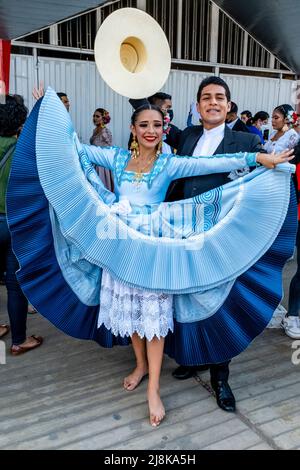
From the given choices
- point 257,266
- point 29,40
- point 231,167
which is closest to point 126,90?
point 231,167

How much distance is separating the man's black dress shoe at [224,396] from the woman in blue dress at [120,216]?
1.05 feet

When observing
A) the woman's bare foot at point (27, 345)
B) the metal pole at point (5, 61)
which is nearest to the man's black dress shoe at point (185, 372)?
the woman's bare foot at point (27, 345)

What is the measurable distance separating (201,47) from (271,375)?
5.89 metres

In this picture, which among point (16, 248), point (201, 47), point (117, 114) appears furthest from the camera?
point (201, 47)

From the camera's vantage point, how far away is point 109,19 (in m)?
2.56

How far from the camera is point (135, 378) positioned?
8.13ft

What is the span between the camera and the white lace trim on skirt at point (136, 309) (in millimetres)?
2146

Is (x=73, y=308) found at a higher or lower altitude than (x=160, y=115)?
lower

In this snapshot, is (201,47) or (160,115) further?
(201,47)

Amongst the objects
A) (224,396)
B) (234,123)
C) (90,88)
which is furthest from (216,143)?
(90,88)

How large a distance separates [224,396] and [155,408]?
0.38 m

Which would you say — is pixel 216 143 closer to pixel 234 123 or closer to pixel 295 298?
pixel 295 298

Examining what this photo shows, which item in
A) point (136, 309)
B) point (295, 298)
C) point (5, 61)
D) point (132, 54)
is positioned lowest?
point (295, 298)

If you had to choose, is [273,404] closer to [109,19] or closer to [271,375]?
[271,375]
